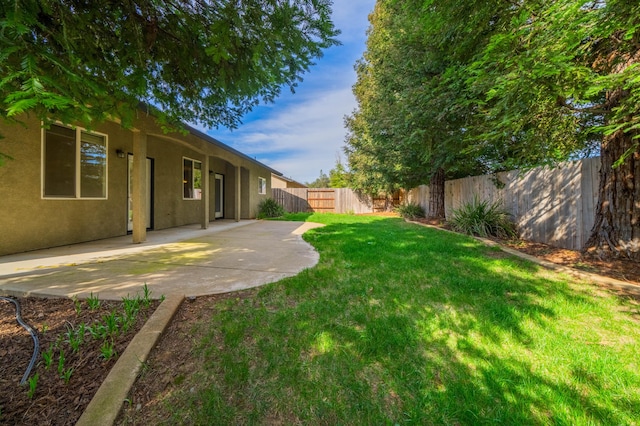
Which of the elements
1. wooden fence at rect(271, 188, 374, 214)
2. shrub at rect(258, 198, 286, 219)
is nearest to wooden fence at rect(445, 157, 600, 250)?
shrub at rect(258, 198, 286, 219)

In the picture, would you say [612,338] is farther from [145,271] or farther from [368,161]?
[368,161]

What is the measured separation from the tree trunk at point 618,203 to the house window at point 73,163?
926 centimetres

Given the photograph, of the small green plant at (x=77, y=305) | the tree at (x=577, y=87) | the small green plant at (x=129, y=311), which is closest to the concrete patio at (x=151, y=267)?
the small green plant at (x=77, y=305)

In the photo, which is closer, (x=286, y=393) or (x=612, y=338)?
(x=286, y=393)

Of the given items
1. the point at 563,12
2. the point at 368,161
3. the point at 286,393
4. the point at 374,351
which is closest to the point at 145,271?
the point at 286,393

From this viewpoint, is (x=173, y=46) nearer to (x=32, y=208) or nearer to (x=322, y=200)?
(x=32, y=208)

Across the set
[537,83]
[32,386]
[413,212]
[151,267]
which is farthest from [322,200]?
[32,386]

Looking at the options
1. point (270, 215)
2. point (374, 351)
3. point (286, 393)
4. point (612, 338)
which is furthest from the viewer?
point (270, 215)

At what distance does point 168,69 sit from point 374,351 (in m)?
3.84

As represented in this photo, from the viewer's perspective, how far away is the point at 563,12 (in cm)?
234

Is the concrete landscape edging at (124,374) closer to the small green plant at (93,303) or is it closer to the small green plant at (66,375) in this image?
the small green plant at (66,375)

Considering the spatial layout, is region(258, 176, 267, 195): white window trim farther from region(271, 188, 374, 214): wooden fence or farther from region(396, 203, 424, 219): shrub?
region(396, 203, 424, 219): shrub

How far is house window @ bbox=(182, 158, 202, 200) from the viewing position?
29.0 ft

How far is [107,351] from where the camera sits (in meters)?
1.80
